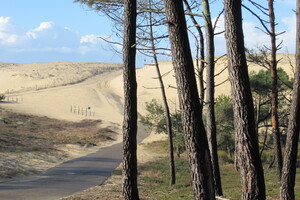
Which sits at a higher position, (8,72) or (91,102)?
(8,72)

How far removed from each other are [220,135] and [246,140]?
2435cm

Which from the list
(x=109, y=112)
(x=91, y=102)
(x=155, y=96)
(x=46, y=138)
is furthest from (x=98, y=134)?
(x=155, y=96)

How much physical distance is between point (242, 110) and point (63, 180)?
1430 centimetres

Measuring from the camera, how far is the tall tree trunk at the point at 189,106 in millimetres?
7129

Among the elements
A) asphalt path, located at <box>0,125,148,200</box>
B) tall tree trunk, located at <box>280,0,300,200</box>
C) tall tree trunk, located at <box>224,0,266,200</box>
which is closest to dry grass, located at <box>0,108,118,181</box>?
asphalt path, located at <box>0,125,148,200</box>

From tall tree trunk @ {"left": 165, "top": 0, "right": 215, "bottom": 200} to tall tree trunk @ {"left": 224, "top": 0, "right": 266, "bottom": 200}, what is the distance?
1.92 ft

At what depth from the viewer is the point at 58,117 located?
2662 inches

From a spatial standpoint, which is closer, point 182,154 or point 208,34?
point 208,34

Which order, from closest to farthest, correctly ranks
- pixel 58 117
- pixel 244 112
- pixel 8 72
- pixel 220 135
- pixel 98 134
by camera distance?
pixel 244 112 → pixel 220 135 → pixel 98 134 → pixel 58 117 → pixel 8 72

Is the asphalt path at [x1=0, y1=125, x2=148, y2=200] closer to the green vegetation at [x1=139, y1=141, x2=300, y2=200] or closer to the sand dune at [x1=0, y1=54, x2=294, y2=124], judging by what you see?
the green vegetation at [x1=139, y1=141, x2=300, y2=200]

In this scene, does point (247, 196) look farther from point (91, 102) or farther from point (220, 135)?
point (91, 102)

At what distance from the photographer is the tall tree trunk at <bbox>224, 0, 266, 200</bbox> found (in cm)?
712

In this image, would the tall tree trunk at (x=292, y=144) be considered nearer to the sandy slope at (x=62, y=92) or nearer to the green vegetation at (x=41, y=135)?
the green vegetation at (x=41, y=135)

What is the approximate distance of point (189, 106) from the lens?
715cm
